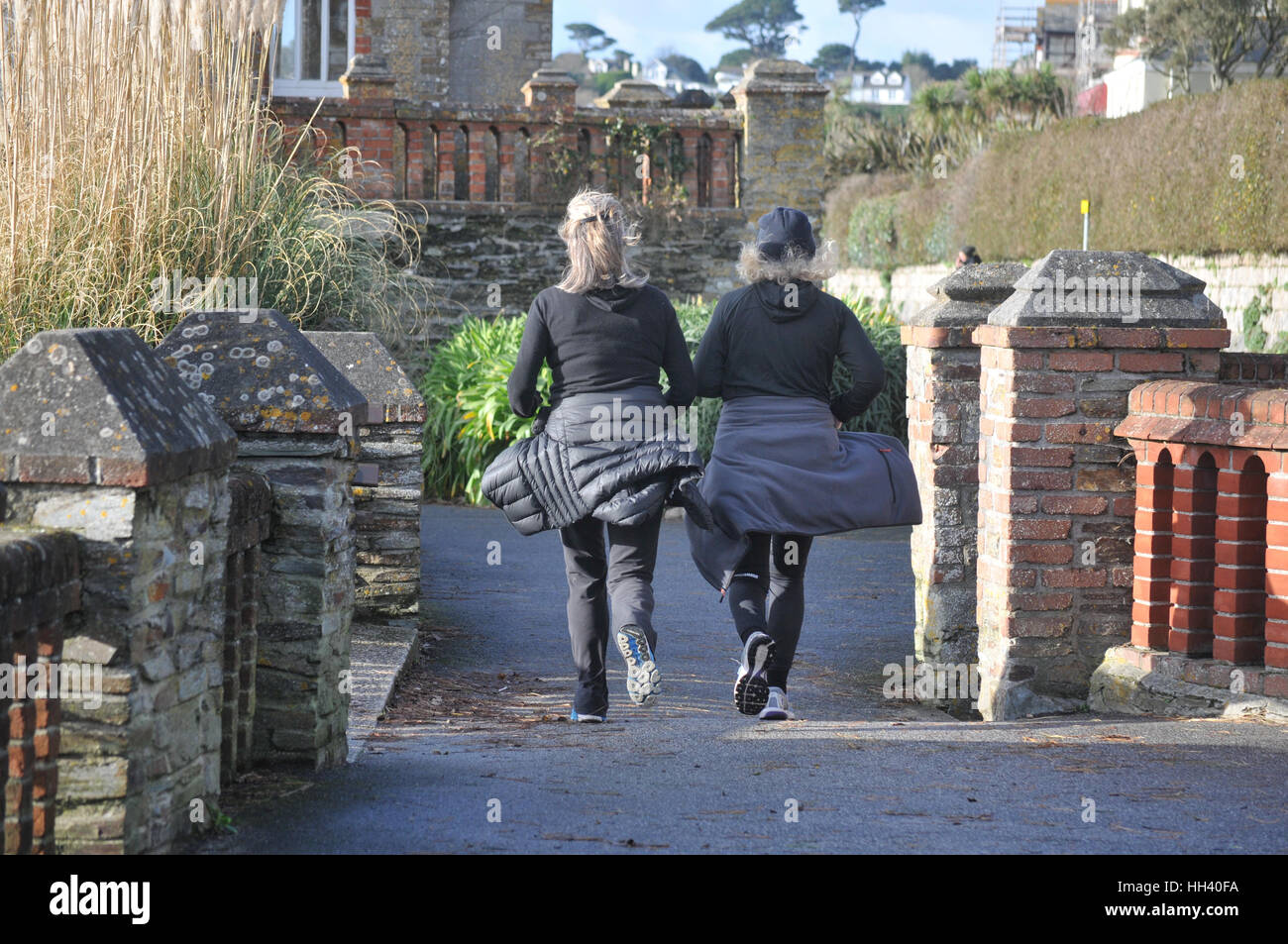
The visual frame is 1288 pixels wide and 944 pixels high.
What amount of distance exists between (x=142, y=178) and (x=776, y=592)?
304 cm

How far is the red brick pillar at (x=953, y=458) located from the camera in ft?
22.5

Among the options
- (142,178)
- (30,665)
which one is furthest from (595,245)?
(30,665)

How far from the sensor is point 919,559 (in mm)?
7121

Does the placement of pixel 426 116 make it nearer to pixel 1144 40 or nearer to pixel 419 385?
pixel 419 385

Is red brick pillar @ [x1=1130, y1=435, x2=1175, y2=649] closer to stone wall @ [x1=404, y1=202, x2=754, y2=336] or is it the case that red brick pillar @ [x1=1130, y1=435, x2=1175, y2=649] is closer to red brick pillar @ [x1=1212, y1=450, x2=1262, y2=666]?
red brick pillar @ [x1=1212, y1=450, x2=1262, y2=666]

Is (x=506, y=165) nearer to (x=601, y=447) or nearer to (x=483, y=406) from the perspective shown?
(x=483, y=406)

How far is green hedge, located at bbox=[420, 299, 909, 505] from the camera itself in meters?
12.0

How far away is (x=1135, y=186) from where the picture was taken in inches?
604

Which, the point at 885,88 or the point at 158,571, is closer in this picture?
the point at 158,571

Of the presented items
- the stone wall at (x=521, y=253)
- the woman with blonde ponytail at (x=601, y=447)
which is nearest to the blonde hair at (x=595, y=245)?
the woman with blonde ponytail at (x=601, y=447)

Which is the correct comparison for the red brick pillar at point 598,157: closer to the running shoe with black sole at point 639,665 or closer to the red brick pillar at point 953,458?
the red brick pillar at point 953,458

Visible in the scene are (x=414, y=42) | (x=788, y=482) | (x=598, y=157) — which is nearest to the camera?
(x=788, y=482)

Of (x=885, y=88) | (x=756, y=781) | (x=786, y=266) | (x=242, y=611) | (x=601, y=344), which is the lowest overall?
(x=756, y=781)

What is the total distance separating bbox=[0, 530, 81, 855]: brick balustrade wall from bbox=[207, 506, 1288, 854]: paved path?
0.49 meters
